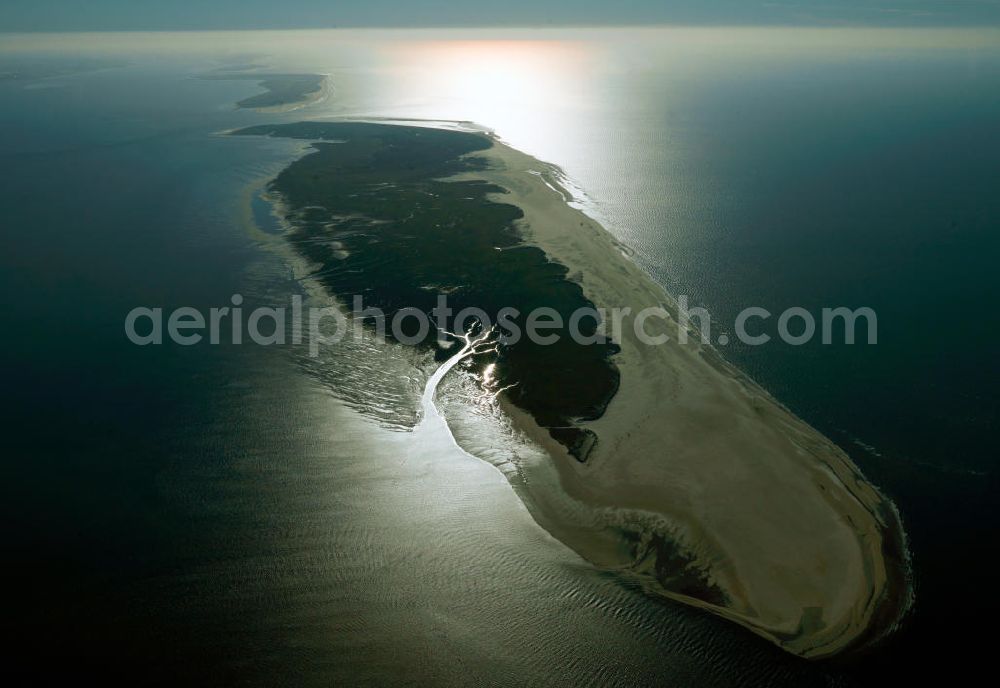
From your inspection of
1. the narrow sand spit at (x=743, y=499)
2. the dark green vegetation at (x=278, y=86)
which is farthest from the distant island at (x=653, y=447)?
the dark green vegetation at (x=278, y=86)

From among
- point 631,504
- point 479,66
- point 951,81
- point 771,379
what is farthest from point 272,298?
point 479,66

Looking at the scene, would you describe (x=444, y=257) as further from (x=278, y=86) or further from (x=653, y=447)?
(x=278, y=86)

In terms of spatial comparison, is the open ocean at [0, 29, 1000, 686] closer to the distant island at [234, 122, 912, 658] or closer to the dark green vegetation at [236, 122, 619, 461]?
the distant island at [234, 122, 912, 658]

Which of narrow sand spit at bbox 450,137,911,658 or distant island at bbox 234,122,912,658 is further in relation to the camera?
distant island at bbox 234,122,912,658

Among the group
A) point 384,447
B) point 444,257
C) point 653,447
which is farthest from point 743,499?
point 444,257

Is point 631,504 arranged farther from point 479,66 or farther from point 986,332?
point 479,66

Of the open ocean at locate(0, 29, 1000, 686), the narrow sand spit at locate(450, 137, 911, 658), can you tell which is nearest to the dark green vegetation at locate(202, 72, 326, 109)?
the open ocean at locate(0, 29, 1000, 686)

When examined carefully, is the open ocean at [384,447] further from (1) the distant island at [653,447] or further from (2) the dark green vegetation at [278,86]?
(2) the dark green vegetation at [278,86]
